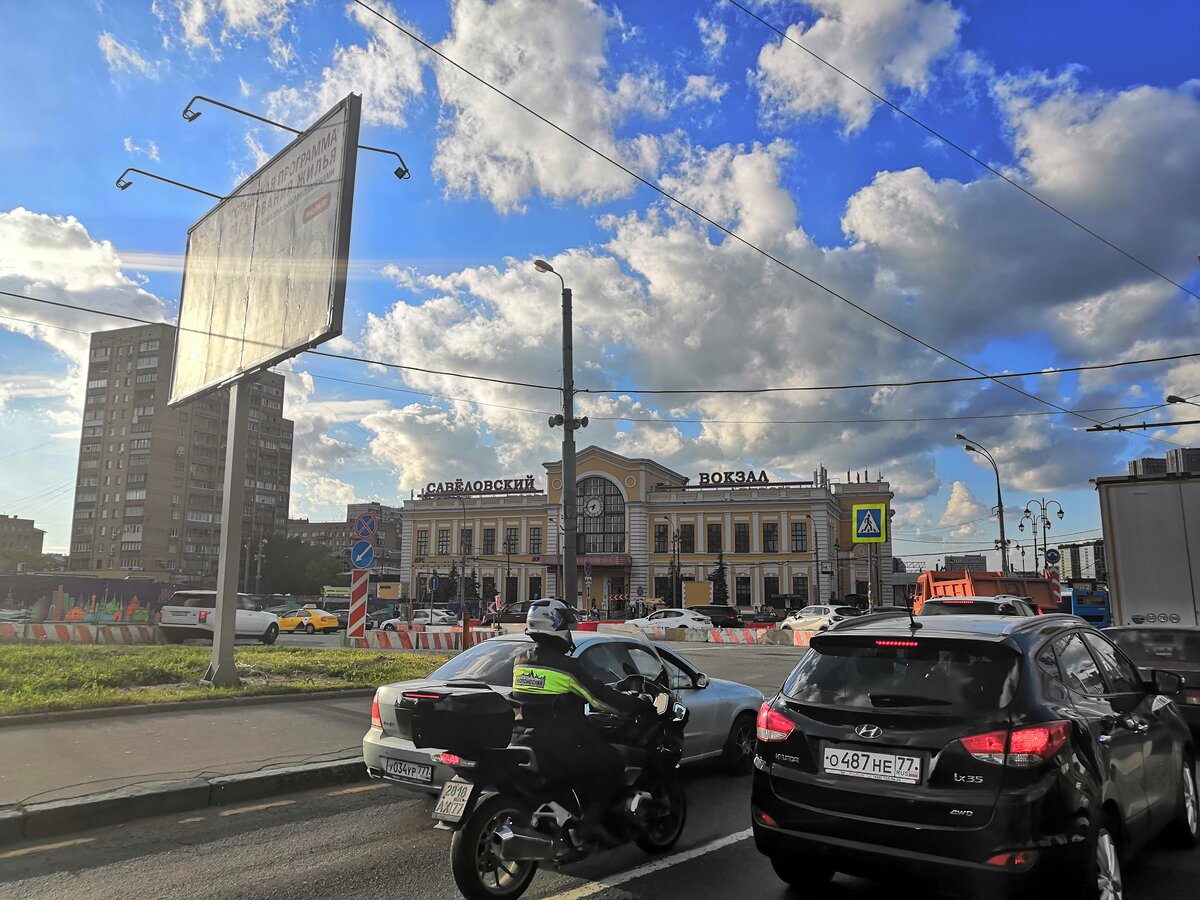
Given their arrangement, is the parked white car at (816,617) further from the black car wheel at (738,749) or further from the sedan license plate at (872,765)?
the sedan license plate at (872,765)

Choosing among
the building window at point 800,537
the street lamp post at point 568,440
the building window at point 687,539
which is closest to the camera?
the street lamp post at point 568,440

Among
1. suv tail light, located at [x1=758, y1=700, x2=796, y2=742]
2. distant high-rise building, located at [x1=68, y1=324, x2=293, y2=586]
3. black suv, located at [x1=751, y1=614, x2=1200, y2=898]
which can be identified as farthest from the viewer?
distant high-rise building, located at [x1=68, y1=324, x2=293, y2=586]

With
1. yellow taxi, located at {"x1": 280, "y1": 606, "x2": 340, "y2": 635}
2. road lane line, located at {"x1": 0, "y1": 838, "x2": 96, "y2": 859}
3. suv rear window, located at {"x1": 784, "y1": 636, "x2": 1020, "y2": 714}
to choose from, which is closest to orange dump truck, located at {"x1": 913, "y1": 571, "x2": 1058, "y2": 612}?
suv rear window, located at {"x1": 784, "y1": 636, "x2": 1020, "y2": 714}

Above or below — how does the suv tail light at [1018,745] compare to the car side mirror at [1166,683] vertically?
below

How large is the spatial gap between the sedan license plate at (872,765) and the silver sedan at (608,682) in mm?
2290

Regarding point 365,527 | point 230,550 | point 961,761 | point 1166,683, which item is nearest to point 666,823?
point 961,761

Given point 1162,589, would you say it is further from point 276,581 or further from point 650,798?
point 276,581

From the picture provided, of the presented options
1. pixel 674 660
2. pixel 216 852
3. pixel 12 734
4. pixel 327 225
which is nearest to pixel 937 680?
pixel 674 660

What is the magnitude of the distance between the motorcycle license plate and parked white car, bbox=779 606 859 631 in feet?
97.0

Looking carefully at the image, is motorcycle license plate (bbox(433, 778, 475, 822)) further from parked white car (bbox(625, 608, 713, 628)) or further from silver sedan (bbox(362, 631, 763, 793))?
parked white car (bbox(625, 608, 713, 628))

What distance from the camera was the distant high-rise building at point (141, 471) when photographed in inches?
4291

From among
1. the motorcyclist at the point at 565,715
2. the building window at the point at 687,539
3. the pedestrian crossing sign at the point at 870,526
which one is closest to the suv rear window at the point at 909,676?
the motorcyclist at the point at 565,715

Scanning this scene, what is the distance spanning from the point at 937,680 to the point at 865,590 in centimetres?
8388

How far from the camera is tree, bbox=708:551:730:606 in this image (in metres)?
73.9
